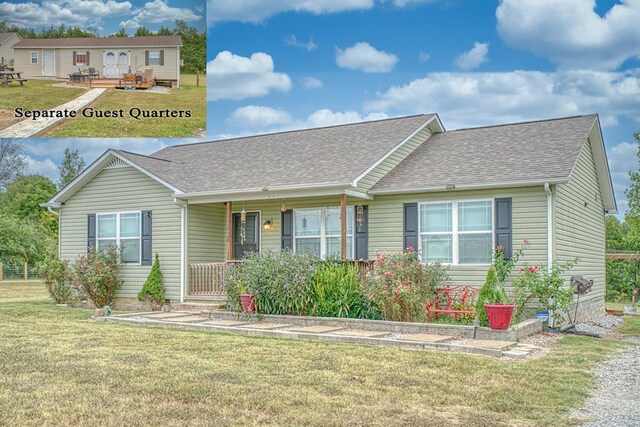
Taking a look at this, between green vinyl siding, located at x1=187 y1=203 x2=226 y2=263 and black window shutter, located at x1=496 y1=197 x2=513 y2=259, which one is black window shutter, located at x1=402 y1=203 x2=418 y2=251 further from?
green vinyl siding, located at x1=187 y1=203 x2=226 y2=263

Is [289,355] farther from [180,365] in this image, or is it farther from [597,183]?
[597,183]

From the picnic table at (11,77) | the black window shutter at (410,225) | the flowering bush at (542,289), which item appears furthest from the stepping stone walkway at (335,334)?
the picnic table at (11,77)

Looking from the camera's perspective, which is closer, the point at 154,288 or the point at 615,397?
the point at 615,397

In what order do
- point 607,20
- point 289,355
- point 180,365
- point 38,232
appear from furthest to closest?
point 38,232
point 607,20
point 289,355
point 180,365

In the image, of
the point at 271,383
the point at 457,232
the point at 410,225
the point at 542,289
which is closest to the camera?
the point at 271,383

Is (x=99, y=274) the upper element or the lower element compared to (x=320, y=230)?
lower

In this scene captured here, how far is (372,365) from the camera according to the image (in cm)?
912

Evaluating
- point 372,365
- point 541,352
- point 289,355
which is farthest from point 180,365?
point 541,352

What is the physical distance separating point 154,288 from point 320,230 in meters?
4.39

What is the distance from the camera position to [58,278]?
1945cm

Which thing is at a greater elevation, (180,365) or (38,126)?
(38,126)

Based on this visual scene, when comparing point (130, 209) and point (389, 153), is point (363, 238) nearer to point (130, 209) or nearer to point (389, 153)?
point (389, 153)

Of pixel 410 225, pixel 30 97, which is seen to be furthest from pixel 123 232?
pixel 410 225

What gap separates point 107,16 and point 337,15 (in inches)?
576
